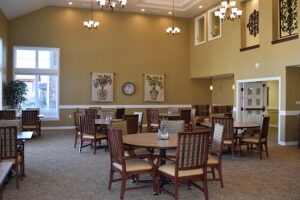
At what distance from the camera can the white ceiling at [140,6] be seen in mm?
10914

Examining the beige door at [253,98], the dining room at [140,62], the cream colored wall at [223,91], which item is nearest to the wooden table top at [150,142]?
the dining room at [140,62]

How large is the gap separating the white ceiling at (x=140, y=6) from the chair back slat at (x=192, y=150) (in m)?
9.21

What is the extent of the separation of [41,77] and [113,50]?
11.1 feet

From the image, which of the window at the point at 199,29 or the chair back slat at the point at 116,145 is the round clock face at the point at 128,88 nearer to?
the window at the point at 199,29

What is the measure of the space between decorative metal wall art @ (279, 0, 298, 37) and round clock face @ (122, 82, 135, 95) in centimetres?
671

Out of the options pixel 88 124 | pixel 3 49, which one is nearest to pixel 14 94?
pixel 3 49

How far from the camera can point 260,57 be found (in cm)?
973

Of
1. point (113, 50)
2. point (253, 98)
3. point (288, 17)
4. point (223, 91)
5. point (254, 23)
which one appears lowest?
point (253, 98)

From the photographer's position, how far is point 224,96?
13883 mm

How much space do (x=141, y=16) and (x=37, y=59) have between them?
16.6ft

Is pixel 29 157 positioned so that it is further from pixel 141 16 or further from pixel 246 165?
pixel 141 16

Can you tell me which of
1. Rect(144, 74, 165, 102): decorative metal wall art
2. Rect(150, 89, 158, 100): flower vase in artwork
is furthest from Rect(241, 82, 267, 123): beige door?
Rect(150, 89, 158, 100): flower vase in artwork

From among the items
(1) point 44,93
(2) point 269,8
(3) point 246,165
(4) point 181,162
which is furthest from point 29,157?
(2) point 269,8

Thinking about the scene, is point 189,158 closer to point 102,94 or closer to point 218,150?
point 218,150
